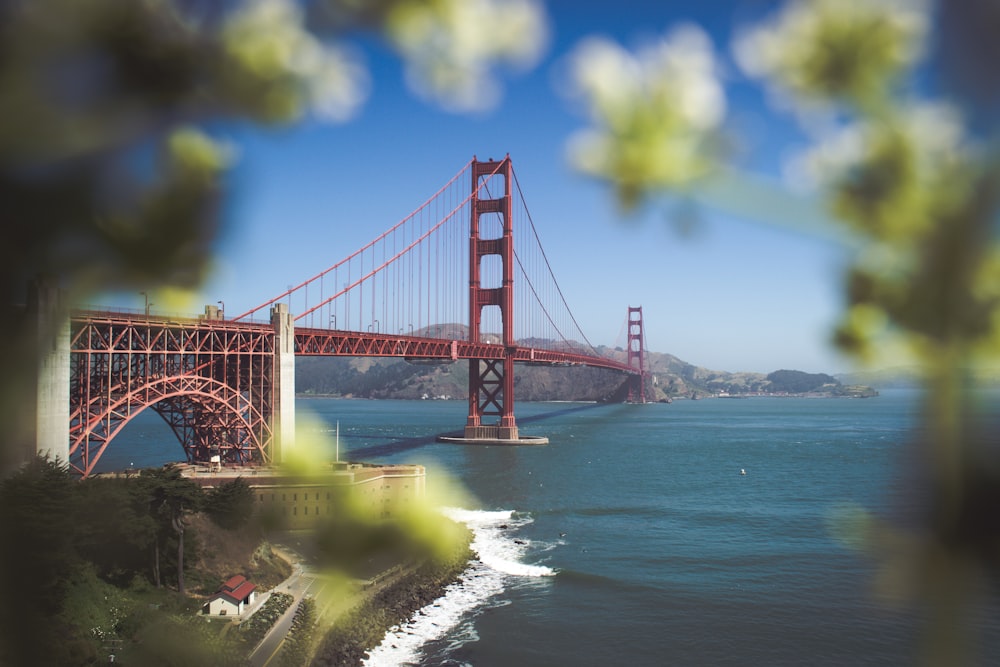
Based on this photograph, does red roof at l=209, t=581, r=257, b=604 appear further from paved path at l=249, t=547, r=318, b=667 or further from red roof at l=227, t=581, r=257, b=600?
paved path at l=249, t=547, r=318, b=667

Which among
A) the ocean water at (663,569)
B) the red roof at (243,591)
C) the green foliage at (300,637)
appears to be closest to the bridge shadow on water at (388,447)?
the ocean water at (663,569)

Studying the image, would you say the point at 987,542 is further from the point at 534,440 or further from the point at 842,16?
the point at 534,440

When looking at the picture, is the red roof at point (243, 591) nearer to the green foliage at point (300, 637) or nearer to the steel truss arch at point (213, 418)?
the green foliage at point (300, 637)

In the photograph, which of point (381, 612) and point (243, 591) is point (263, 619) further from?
point (381, 612)

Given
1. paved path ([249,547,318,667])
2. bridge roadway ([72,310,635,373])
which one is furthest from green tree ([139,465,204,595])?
bridge roadway ([72,310,635,373])

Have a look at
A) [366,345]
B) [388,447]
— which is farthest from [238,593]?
[388,447]
